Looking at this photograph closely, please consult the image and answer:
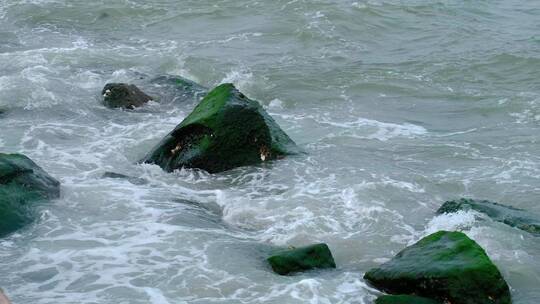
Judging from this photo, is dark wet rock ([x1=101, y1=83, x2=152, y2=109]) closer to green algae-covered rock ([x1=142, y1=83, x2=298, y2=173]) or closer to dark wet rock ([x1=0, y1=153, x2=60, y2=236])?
green algae-covered rock ([x1=142, y1=83, x2=298, y2=173])

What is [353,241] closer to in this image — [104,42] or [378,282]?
[378,282]

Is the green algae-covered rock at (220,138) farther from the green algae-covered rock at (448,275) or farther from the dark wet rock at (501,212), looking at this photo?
the green algae-covered rock at (448,275)

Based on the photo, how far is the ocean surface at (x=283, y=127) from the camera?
320 inches

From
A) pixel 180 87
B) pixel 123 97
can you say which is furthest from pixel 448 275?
pixel 180 87

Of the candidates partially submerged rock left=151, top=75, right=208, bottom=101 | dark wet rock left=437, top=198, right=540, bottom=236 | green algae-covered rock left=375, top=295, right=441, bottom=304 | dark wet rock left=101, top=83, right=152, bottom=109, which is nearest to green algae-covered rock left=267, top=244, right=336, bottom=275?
green algae-covered rock left=375, top=295, right=441, bottom=304

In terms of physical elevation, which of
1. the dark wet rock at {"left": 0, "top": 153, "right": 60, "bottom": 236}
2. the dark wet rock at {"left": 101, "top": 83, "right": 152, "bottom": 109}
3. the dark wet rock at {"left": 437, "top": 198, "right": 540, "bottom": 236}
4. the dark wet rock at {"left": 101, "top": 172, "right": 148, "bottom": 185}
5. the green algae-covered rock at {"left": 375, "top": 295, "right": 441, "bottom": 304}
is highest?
the dark wet rock at {"left": 0, "top": 153, "right": 60, "bottom": 236}

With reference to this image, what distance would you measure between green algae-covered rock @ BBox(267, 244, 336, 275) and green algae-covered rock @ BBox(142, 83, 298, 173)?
117 inches

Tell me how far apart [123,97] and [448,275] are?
795 centimetres

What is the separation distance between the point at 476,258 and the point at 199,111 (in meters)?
5.03

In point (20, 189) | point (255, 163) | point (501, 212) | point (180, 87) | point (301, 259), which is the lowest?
point (501, 212)

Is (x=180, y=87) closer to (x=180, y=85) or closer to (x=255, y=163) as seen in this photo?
(x=180, y=85)

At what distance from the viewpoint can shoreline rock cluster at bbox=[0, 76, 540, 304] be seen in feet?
24.0

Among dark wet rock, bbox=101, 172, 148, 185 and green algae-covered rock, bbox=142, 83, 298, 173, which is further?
green algae-covered rock, bbox=142, 83, 298, 173

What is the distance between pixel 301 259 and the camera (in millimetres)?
8039
